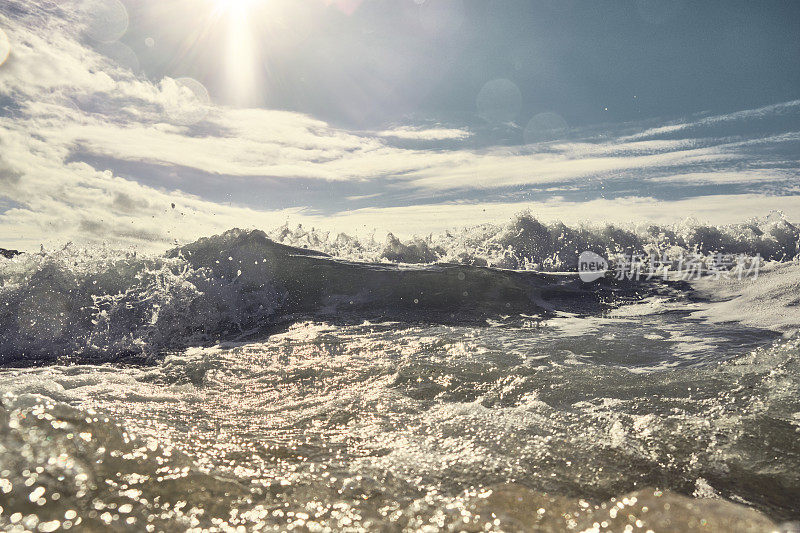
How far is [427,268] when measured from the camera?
12.2 meters

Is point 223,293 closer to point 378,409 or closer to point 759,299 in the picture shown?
point 378,409

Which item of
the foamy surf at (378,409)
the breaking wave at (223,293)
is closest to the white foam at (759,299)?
the foamy surf at (378,409)

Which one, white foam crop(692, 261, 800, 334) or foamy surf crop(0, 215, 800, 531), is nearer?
foamy surf crop(0, 215, 800, 531)

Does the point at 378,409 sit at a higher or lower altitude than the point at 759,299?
lower

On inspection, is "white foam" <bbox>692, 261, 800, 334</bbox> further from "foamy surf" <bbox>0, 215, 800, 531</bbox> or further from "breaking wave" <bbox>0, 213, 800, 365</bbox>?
"breaking wave" <bbox>0, 213, 800, 365</bbox>

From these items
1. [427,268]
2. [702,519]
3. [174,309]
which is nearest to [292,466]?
[702,519]

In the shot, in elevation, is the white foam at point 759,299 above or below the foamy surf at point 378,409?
above

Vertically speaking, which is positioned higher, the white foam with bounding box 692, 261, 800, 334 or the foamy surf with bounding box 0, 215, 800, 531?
the white foam with bounding box 692, 261, 800, 334

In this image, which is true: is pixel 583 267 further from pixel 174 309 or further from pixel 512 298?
pixel 174 309

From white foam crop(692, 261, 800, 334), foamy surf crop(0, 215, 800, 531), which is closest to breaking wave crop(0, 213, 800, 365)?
foamy surf crop(0, 215, 800, 531)

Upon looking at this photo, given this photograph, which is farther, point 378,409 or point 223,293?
point 223,293

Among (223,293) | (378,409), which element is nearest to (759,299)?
(378,409)

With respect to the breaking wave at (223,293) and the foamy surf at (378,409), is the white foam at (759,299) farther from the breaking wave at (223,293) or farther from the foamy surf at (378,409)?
the breaking wave at (223,293)

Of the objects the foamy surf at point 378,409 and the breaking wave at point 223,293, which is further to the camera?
the breaking wave at point 223,293
